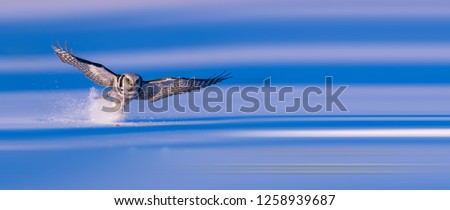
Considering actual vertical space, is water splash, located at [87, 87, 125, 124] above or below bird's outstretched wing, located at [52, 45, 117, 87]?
below

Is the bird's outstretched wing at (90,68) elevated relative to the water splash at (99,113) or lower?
elevated

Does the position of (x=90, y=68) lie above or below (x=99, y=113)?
above
